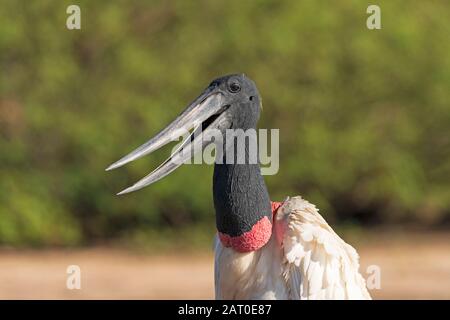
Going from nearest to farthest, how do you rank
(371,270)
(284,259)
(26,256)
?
(284,259) → (371,270) → (26,256)

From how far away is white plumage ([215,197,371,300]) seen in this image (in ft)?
17.7

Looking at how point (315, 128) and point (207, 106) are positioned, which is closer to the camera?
point (207, 106)

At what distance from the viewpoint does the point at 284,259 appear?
5520 millimetres

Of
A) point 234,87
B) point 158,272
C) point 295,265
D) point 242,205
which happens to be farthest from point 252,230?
point 158,272

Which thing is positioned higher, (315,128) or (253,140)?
(315,128)

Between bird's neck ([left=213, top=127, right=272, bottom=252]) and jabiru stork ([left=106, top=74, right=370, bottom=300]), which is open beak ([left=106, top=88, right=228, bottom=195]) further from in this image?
bird's neck ([left=213, top=127, right=272, bottom=252])

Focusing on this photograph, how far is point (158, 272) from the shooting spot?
12531mm

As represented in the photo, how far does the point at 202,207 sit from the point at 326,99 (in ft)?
6.78

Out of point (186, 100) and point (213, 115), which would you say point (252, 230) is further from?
point (186, 100)

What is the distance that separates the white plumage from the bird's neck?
71 mm

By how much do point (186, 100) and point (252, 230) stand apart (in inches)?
314

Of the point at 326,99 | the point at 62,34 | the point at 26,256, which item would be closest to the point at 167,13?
the point at 62,34

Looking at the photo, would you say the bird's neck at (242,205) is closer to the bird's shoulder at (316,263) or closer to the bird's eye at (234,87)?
the bird's shoulder at (316,263)

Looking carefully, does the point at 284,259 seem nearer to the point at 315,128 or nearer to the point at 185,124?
the point at 185,124
